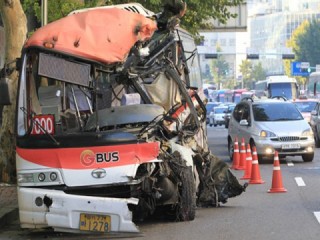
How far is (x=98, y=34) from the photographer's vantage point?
993cm

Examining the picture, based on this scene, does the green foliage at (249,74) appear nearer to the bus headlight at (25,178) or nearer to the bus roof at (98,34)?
the bus roof at (98,34)

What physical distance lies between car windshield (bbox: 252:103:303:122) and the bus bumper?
500 inches

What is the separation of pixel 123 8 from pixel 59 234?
137 inches

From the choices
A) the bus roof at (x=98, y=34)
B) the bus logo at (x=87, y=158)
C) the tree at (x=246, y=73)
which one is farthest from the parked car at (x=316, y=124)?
the tree at (x=246, y=73)

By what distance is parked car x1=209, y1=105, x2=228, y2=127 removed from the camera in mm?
56969

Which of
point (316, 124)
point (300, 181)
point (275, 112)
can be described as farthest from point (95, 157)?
point (316, 124)

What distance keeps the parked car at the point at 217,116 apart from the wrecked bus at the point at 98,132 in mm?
45641

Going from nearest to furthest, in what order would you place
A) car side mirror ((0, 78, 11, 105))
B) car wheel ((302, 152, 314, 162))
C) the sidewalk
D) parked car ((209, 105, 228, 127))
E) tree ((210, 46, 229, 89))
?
car side mirror ((0, 78, 11, 105)) < the sidewalk < car wheel ((302, 152, 314, 162)) < parked car ((209, 105, 228, 127)) < tree ((210, 46, 229, 89))

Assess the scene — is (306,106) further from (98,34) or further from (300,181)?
(98,34)

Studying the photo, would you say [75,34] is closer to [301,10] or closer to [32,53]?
[32,53]

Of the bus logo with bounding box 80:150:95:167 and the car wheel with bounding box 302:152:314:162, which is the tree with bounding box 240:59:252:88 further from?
the bus logo with bounding box 80:150:95:167

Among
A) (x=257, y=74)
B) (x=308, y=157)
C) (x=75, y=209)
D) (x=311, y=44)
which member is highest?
(x=311, y=44)

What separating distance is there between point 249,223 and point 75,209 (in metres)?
2.68

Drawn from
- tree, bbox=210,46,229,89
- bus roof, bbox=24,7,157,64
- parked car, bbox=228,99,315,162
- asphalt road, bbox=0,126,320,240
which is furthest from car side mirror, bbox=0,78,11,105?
tree, bbox=210,46,229,89
